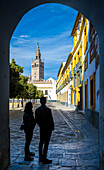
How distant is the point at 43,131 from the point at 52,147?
1.76 m

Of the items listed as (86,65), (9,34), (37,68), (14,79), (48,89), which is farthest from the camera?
(37,68)

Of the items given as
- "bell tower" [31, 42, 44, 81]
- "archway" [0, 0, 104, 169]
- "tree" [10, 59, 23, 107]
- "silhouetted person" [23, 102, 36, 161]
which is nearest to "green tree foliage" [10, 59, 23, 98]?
"tree" [10, 59, 23, 107]

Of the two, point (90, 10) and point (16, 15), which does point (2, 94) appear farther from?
point (90, 10)

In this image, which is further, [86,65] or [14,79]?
[14,79]

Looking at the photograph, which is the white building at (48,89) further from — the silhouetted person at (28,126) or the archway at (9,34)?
A: the archway at (9,34)

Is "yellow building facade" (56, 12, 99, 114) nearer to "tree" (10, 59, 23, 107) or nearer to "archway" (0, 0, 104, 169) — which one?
"tree" (10, 59, 23, 107)

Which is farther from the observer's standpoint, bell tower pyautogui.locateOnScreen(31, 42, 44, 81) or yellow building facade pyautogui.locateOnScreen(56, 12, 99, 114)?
bell tower pyautogui.locateOnScreen(31, 42, 44, 81)

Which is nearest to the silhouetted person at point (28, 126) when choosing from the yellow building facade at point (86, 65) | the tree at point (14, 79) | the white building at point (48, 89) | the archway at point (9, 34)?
the archway at point (9, 34)

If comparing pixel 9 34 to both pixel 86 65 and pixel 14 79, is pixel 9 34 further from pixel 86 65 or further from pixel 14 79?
pixel 14 79

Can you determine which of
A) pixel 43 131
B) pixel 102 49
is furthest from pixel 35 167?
pixel 102 49

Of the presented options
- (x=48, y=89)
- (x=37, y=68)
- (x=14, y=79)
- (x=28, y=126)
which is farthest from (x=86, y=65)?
(x=37, y=68)

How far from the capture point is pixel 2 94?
4059 mm

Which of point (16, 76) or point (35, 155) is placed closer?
point (35, 155)

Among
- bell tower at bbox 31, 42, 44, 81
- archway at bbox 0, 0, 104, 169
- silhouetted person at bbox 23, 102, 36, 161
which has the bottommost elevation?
silhouetted person at bbox 23, 102, 36, 161
